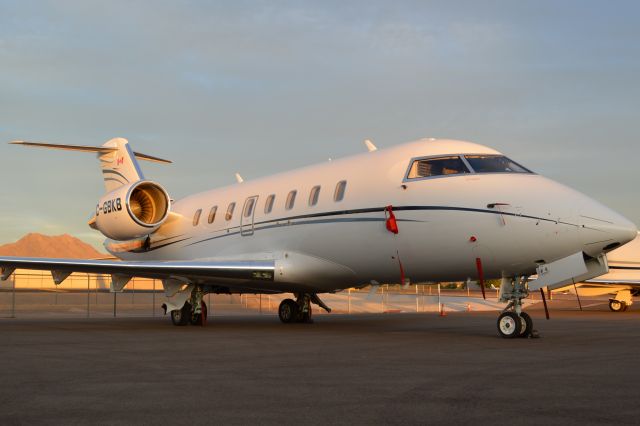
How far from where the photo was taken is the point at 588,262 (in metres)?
10.9

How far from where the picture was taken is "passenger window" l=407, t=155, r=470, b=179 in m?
11.9

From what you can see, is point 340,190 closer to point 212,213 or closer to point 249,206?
point 249,206

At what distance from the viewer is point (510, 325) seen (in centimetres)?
1158

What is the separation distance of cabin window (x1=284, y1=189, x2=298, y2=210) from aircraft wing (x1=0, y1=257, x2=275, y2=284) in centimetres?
121

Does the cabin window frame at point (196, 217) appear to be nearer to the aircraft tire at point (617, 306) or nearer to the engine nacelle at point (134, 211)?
the engine nacelle at point (134, 211)

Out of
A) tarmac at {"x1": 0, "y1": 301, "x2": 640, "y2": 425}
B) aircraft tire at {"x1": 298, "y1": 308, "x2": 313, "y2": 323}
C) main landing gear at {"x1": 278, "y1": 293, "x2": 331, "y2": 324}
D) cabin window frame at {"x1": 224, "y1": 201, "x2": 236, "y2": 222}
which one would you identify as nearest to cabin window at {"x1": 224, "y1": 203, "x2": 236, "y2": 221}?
cabin window frame at {"x1": 224, "y1": 201, "x2": 236, "y2": 222}

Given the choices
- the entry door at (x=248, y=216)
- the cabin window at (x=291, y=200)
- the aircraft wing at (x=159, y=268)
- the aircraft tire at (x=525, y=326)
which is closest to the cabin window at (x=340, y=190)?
the cabin window at (x=291, y=200)

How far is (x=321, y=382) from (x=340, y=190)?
23.9 ft

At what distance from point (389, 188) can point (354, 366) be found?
517cm

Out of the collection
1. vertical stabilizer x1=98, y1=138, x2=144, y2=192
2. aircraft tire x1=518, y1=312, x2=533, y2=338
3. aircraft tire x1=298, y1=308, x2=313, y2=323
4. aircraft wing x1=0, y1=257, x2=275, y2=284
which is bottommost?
aircraft tire x1=518, y1=312, x2=533, y2=338

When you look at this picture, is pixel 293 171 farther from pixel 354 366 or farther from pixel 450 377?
pixel 450 377

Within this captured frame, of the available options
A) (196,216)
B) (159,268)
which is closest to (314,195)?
(159,268)

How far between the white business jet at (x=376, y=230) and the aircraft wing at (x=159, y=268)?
0.13 ft

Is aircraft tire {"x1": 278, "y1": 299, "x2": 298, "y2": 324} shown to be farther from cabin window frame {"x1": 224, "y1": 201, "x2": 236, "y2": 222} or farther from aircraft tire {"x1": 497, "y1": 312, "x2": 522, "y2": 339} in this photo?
aircraft tire {"x1": 497, "y1": 312, "x2": 522, "y2": 339}
